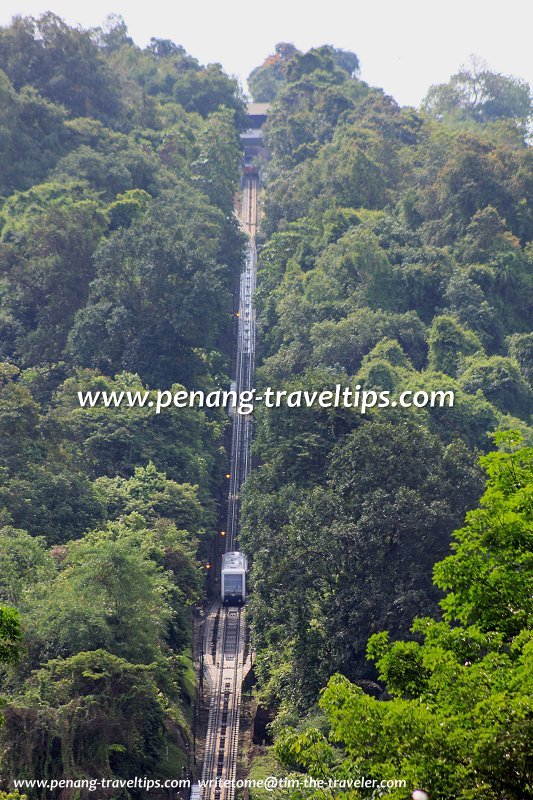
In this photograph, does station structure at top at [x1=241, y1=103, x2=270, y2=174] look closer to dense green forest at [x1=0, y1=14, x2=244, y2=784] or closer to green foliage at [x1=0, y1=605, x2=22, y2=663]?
dense green forest at [x1=0, y1=14, x2=244, y2=784]

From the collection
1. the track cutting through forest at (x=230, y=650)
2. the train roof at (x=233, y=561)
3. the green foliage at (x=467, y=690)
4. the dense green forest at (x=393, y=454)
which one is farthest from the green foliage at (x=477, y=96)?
the green foliage at (x=467, y=690)

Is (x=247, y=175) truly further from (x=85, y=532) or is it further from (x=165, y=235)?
(x=85, y=532)

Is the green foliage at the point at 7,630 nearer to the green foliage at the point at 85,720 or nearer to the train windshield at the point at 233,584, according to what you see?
the green foliage at the point at 85,720

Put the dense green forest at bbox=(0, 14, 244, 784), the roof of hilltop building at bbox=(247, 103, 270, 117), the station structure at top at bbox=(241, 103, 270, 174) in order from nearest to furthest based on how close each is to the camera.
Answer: the dense green forest at bbox=(0, 14, 244, 784) → the station structure at top at bbox=(241, 103, 270, 174) → the roof of hilltop building at bbox=(247, 103, 270, 117)

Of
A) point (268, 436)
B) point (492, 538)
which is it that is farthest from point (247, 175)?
point (492, 538)

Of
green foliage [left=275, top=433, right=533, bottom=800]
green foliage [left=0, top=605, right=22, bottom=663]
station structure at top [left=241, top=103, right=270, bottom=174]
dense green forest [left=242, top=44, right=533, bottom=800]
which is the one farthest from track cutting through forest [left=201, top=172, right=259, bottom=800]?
station structure at top [left=241, top=103, right=270, bottom=174]

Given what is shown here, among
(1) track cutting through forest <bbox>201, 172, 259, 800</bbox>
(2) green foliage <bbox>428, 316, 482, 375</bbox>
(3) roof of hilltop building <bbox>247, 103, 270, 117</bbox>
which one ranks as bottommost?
(1) track cutting through forest <bbox>201, 172, 259, 800</bbox>
